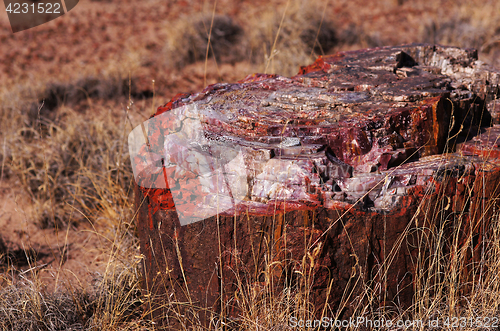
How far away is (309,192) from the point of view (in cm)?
186

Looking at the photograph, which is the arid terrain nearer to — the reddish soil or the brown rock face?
the reddish soil

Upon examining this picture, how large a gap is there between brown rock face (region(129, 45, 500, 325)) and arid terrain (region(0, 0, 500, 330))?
0.53 meters

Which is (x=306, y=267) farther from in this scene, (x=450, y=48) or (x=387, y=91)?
(x=450, y=48)

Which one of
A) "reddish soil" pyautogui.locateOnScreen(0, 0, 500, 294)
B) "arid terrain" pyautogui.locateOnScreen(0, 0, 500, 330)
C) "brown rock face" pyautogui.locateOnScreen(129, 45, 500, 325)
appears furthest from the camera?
"reddish soil" pyautogui.locateOnScreen(0, 0, 500, 294)

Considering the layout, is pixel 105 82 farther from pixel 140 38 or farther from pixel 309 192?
pixel 309 192

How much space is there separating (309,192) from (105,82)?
169 inches

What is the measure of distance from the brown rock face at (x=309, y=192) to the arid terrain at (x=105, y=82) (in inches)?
21.0

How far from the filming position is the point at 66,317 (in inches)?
90.4

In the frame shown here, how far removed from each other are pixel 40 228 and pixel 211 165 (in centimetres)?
218

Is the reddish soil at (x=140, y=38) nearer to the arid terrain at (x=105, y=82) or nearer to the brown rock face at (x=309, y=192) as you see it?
the arid terrain at (x=105, y=82)

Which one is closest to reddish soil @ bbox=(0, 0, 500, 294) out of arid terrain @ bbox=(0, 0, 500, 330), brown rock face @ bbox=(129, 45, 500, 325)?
arid terrain @ bbox=(0, 0, 500, 330)

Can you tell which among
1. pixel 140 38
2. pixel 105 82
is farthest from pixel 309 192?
pixel 140 38

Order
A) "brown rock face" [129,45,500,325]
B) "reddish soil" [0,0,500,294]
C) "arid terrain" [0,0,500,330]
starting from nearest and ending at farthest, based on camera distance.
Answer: "brown rock face" [129,45,500,325], "arid terrain" [0,0,500,330], "reddish soil" [0,0,500,294]

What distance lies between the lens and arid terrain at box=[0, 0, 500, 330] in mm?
2830
